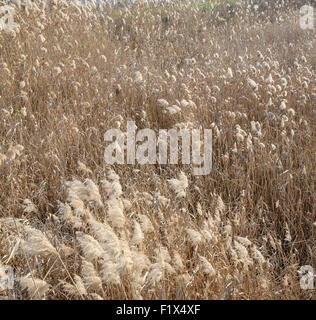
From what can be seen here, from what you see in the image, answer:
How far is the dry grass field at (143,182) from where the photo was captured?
149 cm

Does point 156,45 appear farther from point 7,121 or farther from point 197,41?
point 7,121

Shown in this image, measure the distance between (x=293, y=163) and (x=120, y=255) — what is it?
5.84ft

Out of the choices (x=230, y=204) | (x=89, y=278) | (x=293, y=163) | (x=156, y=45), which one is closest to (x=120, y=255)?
(x=89, y=278)

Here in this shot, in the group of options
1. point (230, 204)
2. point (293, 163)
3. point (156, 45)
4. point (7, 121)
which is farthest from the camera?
point (156, 45)

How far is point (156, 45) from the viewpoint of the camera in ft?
18.6

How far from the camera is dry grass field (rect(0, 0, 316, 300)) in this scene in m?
1.49

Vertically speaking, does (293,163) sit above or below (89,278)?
above

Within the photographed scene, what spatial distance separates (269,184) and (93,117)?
1.49m

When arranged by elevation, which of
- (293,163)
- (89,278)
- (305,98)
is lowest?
(89,278)

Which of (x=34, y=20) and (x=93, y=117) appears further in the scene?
(x=34, y=20)

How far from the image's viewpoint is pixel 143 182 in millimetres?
2432
